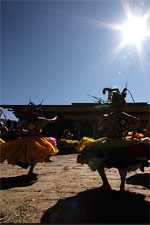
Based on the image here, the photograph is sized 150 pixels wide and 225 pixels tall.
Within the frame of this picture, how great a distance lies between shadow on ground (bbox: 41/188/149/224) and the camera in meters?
1.49

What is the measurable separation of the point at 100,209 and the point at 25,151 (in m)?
2.09

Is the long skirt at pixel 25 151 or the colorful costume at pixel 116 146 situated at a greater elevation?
the colorful costume at pixel 116 146

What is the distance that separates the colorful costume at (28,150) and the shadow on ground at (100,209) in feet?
4.45

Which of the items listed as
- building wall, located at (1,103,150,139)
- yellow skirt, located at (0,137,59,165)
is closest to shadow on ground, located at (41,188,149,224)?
yellow skirt, located at (0,137,59,165)

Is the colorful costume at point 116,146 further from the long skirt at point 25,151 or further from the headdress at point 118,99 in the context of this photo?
the long skirt at point 25,151

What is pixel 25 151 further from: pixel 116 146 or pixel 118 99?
pixel 118 99

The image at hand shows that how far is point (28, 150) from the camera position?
3242mm

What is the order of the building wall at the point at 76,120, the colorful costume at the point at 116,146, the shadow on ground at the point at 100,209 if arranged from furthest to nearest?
the building wall at the point at 76,120 → the colorful costume at the point at 116,146 → the shadow on ground at the point at 100,209

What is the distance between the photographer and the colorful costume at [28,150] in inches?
124

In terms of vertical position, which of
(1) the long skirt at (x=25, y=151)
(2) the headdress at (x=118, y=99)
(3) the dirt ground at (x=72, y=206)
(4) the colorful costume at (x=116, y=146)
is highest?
(2) the headdress at (x=118, y=99)

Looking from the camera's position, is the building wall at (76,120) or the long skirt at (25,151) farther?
the building wall at (76,120)

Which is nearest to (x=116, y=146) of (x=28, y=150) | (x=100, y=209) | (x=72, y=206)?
(x=100, y=209)

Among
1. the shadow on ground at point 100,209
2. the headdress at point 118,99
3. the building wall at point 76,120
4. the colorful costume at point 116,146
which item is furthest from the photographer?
the building wall at point 76,120

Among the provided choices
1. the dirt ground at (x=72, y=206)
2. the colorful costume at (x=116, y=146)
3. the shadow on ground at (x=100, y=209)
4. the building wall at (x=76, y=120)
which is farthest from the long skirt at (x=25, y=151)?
the building wall at (x=76, y=120)
